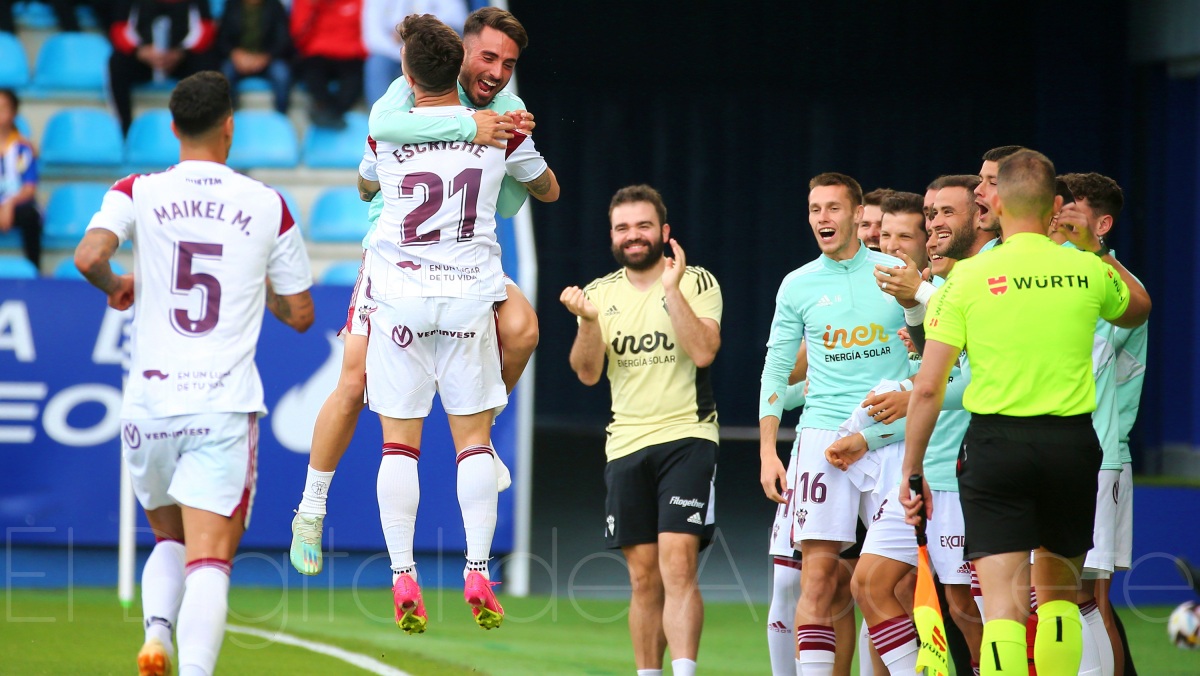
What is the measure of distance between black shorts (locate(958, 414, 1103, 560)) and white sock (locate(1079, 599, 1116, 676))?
3.33 feet

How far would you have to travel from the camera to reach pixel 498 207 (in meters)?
5.74

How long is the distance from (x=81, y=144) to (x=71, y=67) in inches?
31.6

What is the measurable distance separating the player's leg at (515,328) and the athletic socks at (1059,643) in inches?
89.9

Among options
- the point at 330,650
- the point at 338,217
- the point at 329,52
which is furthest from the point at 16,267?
the point at 330,650

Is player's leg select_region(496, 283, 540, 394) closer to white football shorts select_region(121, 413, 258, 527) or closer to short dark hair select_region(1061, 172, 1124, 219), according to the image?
white football shorts select_region(121, 413, 258, 527)

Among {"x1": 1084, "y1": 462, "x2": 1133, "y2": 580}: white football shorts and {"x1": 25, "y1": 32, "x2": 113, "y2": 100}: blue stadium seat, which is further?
{"x1": 25, "y1": 32, "x2": 113, "y2": 100}: blue stadium seat

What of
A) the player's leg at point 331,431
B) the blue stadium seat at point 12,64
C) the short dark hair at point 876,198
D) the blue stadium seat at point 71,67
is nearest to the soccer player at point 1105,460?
the short dark hair at point 876,198

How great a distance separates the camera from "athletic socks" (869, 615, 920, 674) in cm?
583

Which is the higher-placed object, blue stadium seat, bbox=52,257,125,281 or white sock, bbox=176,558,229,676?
blue stadium seat, bbox=52,257,125,281

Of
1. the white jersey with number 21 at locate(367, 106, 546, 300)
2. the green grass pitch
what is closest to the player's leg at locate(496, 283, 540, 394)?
the white jersey with number 21 at locate(367, 106, 546, 300)

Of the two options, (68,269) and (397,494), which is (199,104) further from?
(68,269)

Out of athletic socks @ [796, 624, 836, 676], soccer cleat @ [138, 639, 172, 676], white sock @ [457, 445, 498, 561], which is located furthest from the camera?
athletic socks @ [796, 624, 836, 676]

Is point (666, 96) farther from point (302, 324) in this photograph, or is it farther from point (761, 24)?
point (302, 324)

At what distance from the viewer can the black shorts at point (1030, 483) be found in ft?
16.0
